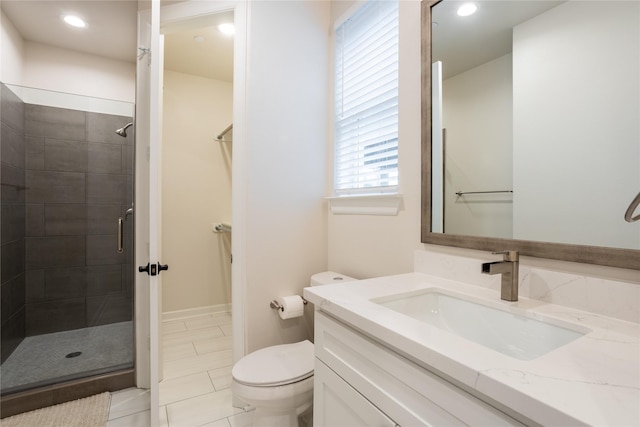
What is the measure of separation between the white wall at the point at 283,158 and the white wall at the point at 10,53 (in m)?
1.77

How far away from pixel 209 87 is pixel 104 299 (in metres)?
2.22

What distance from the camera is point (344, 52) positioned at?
1.87 m

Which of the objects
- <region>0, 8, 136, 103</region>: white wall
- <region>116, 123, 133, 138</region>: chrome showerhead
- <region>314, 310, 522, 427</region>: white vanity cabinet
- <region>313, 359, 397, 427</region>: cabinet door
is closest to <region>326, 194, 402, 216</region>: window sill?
<region>314, 310, 522, 427</region>: white vanity cabinet

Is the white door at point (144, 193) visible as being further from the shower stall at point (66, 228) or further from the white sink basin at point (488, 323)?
the white sink basin at point (488, 323)

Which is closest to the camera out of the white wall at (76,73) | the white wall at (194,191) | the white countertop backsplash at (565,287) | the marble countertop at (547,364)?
the marble countertop at (547,364)

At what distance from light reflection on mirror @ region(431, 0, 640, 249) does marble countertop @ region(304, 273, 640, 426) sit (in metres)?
0.25

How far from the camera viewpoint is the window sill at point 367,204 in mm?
1479

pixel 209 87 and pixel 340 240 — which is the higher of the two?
pixel 209 87

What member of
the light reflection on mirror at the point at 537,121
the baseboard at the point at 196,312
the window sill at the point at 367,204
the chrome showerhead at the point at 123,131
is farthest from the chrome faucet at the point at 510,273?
the baseboard at the point at 196,312

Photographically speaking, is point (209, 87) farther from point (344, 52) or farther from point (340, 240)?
point (340, 240)

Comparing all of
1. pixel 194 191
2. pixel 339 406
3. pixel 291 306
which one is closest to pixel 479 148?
pixel 339 406

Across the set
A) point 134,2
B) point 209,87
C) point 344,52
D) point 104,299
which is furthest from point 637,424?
point 209,87

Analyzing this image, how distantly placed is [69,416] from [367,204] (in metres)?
2.05

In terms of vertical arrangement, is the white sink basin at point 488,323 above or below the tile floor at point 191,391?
above
